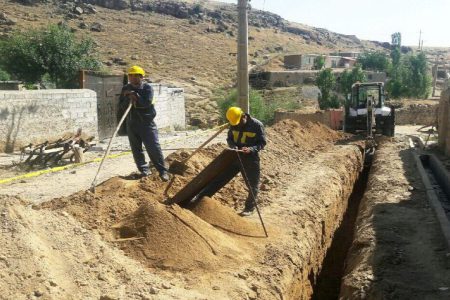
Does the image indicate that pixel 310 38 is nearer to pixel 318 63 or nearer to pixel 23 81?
pixel 318 63

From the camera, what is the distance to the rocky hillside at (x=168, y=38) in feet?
141

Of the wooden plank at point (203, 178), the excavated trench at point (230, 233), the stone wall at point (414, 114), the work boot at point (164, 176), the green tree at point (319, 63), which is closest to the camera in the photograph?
the excavated trench at point (230, 233)

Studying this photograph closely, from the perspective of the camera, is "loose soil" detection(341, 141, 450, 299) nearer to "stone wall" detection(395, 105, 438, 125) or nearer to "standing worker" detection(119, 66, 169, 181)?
"standing worker" detection(119, 66, 169, 181)

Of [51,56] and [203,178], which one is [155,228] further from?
[51,56]

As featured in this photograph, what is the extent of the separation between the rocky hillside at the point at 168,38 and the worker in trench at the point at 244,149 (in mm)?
21618

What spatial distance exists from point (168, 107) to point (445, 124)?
11669mm

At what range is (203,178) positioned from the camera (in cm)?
612

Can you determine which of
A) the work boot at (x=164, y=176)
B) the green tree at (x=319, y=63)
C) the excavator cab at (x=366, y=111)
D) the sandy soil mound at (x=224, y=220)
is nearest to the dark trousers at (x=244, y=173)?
the sandy soil mound at (x=224, y=220)

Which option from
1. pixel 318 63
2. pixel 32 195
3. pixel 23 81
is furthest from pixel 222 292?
pixel 318 63

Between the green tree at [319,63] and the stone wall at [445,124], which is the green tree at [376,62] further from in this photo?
the stone wall at [445,124]

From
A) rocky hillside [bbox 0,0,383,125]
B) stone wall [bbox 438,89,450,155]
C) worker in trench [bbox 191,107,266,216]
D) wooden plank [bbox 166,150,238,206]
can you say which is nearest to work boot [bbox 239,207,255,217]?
worker in trench [bbox 191,107,266,216]

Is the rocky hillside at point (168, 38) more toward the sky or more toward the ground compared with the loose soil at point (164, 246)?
more toward the sky

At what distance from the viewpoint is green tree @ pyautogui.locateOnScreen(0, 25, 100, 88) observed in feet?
78.0

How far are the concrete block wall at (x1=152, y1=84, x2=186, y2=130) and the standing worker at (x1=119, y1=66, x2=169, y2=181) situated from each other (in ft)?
40.8
